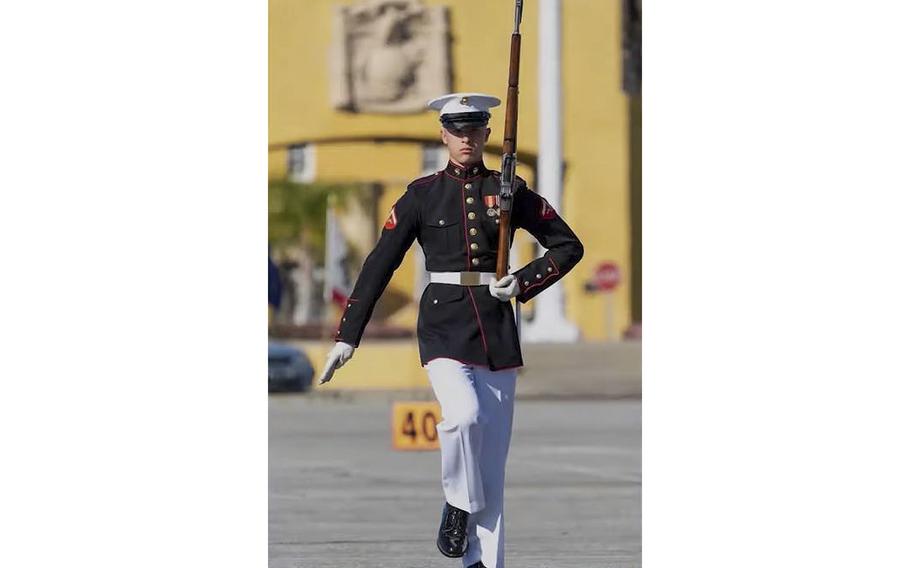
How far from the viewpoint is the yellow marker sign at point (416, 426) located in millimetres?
9719

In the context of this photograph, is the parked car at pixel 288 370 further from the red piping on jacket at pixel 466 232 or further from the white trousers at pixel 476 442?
the red piping on jacket at pixel 466 232

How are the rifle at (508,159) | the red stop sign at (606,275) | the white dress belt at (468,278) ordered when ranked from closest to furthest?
the rifle at (508,159) → the white dress belt at (468,278) → the red stop sign at (606,275)

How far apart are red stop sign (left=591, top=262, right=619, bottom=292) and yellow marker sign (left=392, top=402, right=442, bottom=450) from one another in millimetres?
23803

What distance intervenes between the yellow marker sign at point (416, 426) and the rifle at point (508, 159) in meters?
1.38

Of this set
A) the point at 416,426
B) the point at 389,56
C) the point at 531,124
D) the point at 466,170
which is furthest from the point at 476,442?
the point at 389,56

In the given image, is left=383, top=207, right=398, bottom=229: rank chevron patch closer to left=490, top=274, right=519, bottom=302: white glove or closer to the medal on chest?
Result: the medal on chest

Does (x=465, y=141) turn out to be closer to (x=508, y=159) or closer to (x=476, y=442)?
(x=508, y=159)

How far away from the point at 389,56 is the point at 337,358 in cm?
1987

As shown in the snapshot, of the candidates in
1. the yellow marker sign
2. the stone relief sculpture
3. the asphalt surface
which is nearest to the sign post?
the stone relief sculpture

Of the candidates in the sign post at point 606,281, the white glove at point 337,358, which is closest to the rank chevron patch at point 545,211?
the white glove at point 337,358

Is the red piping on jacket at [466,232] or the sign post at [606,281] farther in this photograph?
the sign post at [606,281]

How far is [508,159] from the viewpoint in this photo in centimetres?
833
